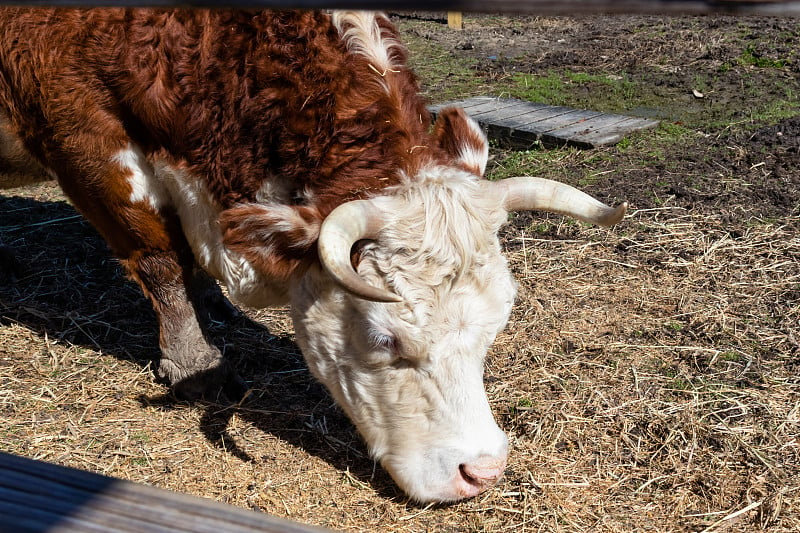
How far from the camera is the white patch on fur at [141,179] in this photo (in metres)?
3.41

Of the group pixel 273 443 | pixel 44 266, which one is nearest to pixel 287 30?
pixel 273 443

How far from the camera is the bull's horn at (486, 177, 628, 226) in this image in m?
2.99

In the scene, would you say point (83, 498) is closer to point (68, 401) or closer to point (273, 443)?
point (273, 443)

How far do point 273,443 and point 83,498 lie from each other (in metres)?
2.68

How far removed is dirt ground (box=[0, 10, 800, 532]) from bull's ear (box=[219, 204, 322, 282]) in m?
1.00

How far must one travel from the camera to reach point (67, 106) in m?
3.33

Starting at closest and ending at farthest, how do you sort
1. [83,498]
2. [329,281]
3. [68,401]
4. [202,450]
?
1. [83,498]
2. [329,281]
3. [202,450]
4. [68,401]

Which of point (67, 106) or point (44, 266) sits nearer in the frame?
point (67, 106)

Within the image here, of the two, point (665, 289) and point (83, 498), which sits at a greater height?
point (83, 498)

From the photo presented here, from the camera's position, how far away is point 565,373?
13.3ft

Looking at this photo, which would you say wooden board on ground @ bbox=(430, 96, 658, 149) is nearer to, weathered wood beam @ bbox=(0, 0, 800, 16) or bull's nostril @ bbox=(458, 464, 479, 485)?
bull's nostril @ bbox=(458, 464, 479, 485)

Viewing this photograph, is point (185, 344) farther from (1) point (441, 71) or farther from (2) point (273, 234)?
(1) point (441, 71)

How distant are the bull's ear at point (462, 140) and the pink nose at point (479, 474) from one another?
3.65ft

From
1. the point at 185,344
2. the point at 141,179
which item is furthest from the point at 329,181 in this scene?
the point at 185,344
